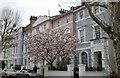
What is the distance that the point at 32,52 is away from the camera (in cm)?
2967

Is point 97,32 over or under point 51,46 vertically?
over

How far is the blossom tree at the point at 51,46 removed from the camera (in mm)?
28453

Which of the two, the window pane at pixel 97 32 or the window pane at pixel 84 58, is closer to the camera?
the window pane at pixel 97 32

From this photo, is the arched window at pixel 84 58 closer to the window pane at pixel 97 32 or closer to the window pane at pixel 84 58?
the window pane at pixel 84 58

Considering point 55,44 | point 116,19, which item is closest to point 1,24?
point 55,44

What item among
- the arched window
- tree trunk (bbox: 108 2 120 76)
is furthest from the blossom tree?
tree trunk (bbox: 108 2 120 76)

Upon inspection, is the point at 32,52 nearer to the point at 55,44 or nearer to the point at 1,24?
the point at 55,44

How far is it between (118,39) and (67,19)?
28.7 m

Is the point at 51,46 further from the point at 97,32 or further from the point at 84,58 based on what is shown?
the point at 97,32

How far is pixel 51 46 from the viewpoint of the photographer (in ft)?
93.0

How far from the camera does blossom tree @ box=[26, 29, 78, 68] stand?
93.4 feet

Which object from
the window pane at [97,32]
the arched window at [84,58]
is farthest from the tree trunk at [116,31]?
the arched window at [84,58]

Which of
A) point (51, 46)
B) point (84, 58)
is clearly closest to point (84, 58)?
point (84, 58)

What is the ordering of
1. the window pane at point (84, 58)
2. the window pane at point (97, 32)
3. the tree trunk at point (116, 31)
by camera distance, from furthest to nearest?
the window pane at point (84, 58), the window pane at point (97, 32), the tree trunk at point (116, 31)
